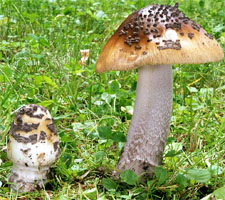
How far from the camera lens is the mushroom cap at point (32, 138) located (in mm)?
2262

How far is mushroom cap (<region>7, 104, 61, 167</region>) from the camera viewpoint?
226cm

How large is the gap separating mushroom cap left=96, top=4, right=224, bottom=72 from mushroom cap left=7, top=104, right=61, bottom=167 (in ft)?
1.56

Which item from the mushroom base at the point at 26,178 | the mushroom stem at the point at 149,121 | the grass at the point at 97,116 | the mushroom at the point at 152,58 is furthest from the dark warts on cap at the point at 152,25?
the mushroom base at the point at 26,178

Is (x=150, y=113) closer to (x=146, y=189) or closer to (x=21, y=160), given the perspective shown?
(x=146, y=189)

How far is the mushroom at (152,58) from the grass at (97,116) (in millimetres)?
131

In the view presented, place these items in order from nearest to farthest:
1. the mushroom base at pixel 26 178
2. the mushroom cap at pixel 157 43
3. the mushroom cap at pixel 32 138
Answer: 1. the mushroom cap at pixel 157 43
2. the mushroom cap at pixel 32 138
3. the mushroom base at pixel 26 178

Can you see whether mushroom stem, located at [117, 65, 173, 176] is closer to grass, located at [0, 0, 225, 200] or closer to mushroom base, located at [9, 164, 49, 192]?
grass, located at [0, 0, 225, 200]

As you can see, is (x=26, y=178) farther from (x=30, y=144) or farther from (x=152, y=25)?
(x=152, y=25)

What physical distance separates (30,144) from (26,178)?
275 mm

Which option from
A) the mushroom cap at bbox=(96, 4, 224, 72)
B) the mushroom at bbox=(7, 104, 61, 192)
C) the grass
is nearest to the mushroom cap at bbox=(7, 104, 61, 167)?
the mushroom at bbox=(7, 104, 61, 192)

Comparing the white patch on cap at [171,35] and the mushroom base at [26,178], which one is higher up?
the white patch on cap at [171,35]

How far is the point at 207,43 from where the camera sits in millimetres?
2158

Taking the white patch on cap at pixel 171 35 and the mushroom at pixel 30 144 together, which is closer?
the white patch on cap at pixel 171 35

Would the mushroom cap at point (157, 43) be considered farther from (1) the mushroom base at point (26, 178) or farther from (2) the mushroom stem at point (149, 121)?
(1) the mushroom base at point (26, 178)
